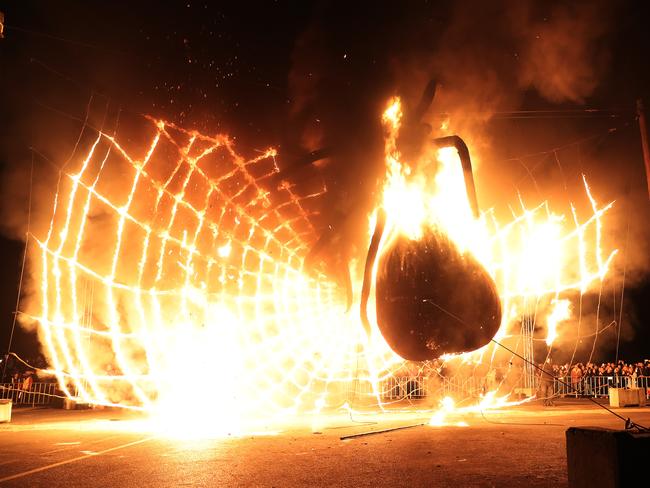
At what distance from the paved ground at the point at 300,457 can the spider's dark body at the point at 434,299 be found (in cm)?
146

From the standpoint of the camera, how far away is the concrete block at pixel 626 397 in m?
16.1

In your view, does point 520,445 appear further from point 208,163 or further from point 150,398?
point 150,398

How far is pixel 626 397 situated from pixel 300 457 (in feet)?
41.9

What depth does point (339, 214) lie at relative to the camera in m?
10.5

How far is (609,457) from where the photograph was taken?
400 centimetres

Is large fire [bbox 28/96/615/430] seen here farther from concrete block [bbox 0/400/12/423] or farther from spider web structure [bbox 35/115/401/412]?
concrete block [bbox 0/400/12/423]

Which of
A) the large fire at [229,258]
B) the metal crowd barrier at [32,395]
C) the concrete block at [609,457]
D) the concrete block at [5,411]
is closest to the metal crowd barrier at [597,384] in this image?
the large fire at [229,258]

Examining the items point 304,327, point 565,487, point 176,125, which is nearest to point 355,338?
point 304,327

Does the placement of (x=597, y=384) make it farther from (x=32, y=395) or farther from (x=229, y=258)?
(x=32, y=395)

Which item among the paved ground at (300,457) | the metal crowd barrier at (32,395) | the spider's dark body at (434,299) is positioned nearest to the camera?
the paved ground at (300,457)

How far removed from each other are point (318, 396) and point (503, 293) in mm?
6759

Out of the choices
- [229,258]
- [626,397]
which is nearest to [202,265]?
[229,258]

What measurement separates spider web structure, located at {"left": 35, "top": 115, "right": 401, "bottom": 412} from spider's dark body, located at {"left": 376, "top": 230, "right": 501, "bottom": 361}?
4.01 meters

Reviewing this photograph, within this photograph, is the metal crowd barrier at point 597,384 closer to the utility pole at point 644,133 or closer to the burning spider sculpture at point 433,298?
the utility pole at point 644,133
